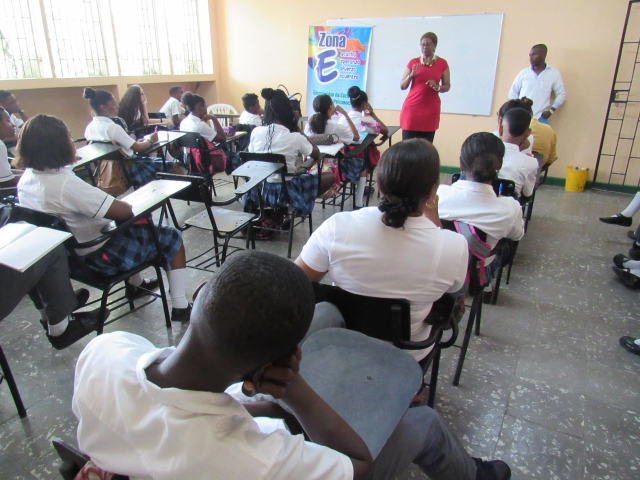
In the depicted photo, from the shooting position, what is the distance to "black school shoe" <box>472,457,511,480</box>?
4.17 feet

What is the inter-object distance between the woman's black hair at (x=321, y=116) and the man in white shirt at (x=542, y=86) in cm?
251

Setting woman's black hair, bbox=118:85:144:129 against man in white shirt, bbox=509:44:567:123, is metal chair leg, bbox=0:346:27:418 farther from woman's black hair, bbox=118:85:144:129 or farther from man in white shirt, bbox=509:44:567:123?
man in white shirt, bbox=509:44:567:123

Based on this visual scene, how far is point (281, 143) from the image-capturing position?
312cm

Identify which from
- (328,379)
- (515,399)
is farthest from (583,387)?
(328,379)

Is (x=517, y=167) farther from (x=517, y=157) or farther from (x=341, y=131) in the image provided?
(x=341, y=131)

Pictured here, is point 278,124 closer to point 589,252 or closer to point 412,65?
point 412,65

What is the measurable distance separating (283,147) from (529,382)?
2.16 meters

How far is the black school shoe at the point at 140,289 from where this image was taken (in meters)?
2.44

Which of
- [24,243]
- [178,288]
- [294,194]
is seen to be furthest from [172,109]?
[24,243]

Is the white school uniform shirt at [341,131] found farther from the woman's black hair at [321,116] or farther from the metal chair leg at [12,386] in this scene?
the metal chair leg at [12,386]

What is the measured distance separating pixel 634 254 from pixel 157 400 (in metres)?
3.50

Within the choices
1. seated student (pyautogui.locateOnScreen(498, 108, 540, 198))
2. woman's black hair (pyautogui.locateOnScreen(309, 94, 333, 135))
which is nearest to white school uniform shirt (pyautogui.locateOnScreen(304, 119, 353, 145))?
woman's black hair (pyautogui.locateOnScreen(309, 94, 333, 135))

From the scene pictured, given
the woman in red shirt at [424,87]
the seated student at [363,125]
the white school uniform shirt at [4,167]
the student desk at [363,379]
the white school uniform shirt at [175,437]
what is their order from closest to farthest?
the white school uniform shirt at [175,437]
the student desk at [363,379]
the white school uniform shirt at [4,167]
the woman in red shirt at [424,87]
the seated student at [363,125]

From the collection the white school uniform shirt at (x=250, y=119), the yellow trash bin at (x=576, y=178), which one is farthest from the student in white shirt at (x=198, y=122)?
the yellow trash bin at (x=576, y=178)
